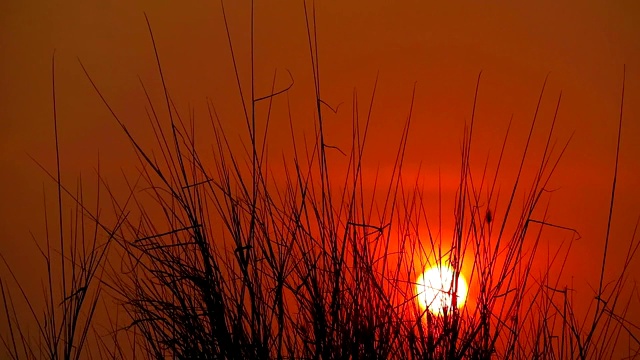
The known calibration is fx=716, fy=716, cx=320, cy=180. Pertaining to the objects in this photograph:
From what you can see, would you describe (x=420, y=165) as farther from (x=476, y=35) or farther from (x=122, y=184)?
(x=122, y=184)

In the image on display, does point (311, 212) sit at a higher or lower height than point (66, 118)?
lower

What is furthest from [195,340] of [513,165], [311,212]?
[513,165]

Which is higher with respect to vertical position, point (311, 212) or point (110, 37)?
point (110, 37)

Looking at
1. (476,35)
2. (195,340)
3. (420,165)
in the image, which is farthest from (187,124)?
(195,340)

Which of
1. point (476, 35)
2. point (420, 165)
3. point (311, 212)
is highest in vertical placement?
point (476, 35)

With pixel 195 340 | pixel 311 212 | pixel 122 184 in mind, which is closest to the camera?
pixel 195 340

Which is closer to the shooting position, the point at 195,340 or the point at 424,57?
the point at 195,340

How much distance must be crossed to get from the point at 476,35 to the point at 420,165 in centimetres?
40

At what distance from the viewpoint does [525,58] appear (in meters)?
1.97

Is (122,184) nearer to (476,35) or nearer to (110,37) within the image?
(110,37)

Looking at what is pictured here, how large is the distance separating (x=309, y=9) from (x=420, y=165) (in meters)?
0.56

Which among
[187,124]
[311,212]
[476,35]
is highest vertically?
[476,35]

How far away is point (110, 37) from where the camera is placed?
2096 mm

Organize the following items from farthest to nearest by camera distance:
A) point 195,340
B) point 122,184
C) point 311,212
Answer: point 122,184 → point 311,212 → point 195,340
